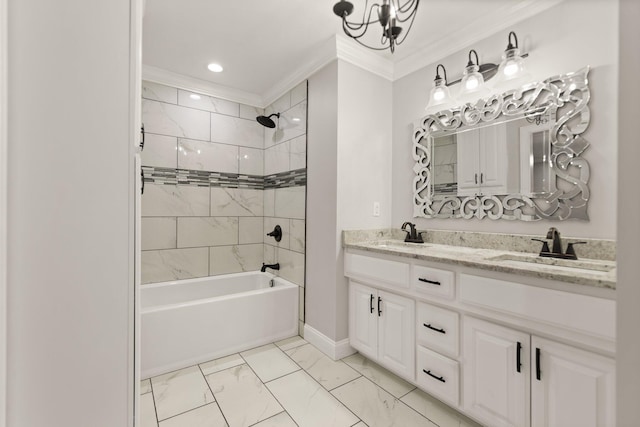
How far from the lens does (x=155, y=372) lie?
1.99m

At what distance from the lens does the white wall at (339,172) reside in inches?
88.6

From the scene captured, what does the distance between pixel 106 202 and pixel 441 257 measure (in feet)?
4.99

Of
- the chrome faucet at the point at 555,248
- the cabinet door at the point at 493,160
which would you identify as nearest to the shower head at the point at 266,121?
the cabinet door at the point at 493,160

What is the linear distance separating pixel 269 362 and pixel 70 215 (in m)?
1.83

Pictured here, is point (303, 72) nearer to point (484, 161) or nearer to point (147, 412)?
point (484, 161)

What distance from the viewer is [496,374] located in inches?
54.0

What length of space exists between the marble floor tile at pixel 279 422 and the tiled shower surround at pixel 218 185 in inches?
41.9

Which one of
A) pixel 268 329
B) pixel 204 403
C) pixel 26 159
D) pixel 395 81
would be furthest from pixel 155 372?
pixel 395 81

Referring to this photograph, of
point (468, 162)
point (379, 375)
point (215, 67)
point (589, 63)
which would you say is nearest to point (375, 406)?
point (379, 375)

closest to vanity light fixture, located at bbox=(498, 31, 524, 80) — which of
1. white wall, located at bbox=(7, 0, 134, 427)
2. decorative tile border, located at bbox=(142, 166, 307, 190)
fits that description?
decorative tile border, located at bbox=(142, 166, 307, 190)

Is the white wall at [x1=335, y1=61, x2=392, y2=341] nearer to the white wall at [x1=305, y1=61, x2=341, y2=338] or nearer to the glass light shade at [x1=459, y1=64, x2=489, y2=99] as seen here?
the white wall at [x1=305, y1=61, x2=341, y2=338]

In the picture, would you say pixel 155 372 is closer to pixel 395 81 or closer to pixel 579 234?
pixel 579 234

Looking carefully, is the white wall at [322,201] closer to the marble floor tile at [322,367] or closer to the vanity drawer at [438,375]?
the marble floor tile at [322,367]

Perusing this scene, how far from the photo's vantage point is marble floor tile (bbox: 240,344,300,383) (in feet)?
6.66
